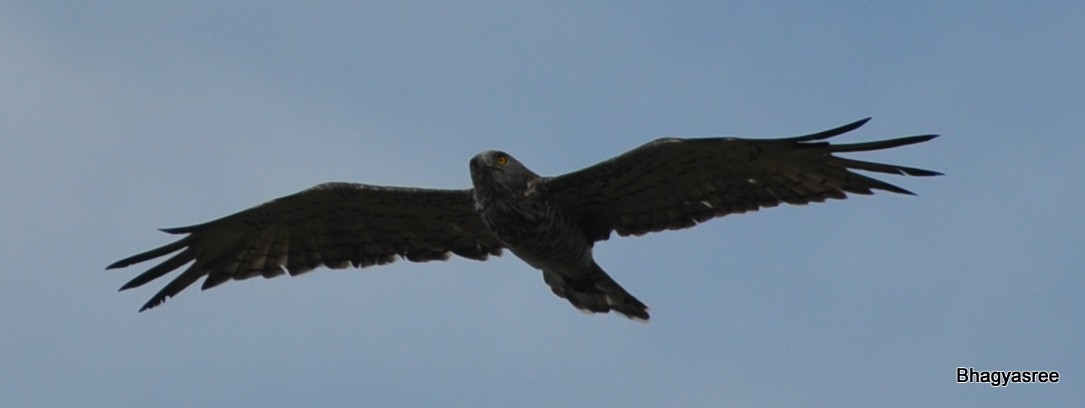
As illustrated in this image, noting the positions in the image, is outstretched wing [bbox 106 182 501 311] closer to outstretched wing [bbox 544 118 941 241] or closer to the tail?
the tail

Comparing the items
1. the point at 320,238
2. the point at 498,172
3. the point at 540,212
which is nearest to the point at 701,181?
the point at 540,212

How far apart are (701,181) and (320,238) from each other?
3504mm

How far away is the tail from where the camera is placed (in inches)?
643

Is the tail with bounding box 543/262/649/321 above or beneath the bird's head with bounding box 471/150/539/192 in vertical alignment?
beneath

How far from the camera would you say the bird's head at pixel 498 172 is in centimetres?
1524

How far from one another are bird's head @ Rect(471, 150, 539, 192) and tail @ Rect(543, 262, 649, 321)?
126 cm

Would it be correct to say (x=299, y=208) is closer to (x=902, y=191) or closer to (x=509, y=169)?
(x=509, y=169)

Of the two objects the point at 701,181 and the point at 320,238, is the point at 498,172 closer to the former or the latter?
the point at 701,181

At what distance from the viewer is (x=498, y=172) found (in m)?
15.2

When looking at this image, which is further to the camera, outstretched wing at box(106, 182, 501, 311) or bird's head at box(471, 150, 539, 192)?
outstretched wing at box(106, 182, 501, 311)

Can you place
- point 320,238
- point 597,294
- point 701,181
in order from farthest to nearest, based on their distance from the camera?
point 320,238, point 597,294, point 701,181

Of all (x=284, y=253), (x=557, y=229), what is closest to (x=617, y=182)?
(x=557, y=229)

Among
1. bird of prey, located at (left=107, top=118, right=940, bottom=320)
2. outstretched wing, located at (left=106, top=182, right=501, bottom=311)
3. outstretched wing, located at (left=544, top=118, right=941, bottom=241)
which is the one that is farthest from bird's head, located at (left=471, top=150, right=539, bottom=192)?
outstretched wing, located at (left=106, top=182, right=501, bottom=311)

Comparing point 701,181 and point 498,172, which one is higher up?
point 701,181
